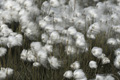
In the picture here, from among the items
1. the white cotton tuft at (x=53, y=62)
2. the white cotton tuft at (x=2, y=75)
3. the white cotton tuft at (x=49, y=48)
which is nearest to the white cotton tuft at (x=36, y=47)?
the white cotton tuft at (x=49, y=48)

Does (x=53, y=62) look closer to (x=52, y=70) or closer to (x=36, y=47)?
(x=52, y=70)

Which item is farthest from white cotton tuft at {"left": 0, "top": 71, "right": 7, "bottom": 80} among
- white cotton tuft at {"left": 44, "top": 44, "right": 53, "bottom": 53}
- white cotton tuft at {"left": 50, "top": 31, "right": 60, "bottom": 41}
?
white cotton tuft at {"left": 50, "top": 31, "right": 60, "bottom": 41}

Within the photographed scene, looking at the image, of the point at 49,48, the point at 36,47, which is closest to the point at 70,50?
the point at 49,48

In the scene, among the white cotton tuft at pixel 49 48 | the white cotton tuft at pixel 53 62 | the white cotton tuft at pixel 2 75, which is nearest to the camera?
the white cotton tuft at pixel 2 75

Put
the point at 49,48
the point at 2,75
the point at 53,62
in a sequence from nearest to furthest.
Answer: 1. the point at 2,75
2. the point at 53,62
3. the point at 49,48

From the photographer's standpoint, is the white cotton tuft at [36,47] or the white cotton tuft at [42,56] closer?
the white cotton tuft at [42,56]

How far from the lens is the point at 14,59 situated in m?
2.88

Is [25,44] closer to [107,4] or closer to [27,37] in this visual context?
[27,37]

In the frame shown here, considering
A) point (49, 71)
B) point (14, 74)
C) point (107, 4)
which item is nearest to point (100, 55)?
point (49, 71)

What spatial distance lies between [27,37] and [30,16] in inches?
12.3

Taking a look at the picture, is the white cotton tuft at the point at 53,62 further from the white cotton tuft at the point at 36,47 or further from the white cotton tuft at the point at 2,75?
the white cotton tuft at the point at 2,75

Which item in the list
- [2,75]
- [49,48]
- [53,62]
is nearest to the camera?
[2,75]

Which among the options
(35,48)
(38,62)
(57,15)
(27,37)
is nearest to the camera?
(38,62)

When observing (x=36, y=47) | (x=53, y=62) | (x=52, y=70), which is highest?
(x=36, y=47)
